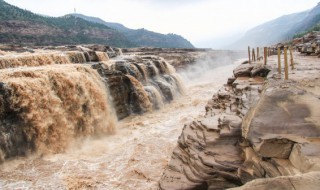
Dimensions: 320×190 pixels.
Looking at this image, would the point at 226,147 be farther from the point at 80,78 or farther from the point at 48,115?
the point at 80,78

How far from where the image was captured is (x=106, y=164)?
1044 centimetres

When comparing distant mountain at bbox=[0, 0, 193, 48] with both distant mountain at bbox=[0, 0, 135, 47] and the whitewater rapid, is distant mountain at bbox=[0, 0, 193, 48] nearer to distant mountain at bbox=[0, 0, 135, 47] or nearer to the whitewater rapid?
distant mountain at bbox=[0, 0, 135, 47]

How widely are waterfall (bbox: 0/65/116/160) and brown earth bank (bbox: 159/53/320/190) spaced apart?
20.3 ft

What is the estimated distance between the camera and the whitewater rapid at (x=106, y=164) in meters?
9.03

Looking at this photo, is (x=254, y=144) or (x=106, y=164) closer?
(x=254, y=144)

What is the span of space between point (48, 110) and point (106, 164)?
12.5ft

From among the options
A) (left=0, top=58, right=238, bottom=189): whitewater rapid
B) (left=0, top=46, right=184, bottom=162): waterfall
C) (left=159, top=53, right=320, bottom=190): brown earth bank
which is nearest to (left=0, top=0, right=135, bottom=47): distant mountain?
(left=0, top=46, right=184, bottom=162): waterfall

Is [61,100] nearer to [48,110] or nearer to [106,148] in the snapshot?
[48,110]

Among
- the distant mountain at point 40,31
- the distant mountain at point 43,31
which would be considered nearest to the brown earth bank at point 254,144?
the distant mountain at point 43,31

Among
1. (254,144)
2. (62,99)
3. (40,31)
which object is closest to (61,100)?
(62,99)

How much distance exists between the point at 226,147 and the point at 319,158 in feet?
9.20

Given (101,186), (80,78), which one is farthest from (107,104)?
Result: (101,186)

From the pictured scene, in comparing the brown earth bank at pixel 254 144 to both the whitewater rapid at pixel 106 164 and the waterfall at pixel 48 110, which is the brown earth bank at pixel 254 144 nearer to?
the whitewater rapid at pixel 106 164

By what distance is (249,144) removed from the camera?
6633mm
